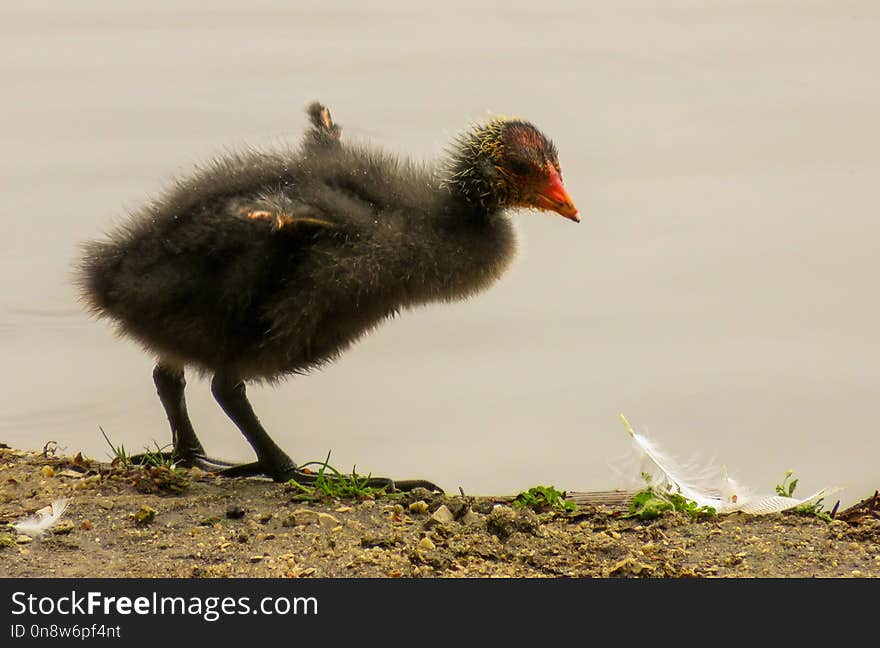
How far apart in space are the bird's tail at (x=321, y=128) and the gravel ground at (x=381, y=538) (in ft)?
3.25

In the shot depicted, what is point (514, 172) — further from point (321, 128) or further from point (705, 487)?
point (705, 487)

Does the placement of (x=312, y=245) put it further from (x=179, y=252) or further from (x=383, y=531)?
(x=383, y=531)

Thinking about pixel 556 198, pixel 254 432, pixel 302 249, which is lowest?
pixel 254 432

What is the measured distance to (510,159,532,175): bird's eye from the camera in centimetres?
357

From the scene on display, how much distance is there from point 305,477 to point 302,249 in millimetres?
690

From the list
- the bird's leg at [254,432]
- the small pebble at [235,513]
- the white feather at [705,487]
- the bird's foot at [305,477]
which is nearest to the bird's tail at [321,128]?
the bird's leg at [254,432]

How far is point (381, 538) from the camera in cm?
Answer: 318

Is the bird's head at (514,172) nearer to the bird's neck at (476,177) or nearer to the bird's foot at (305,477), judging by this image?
the bird's neck at (476,177)

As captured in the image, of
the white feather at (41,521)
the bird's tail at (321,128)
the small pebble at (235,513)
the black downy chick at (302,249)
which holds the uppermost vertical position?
the bird's tail at (321,128)

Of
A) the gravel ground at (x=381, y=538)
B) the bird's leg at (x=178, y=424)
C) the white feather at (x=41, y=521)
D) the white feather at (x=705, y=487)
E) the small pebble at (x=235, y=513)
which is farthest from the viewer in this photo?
the bird's leg at (x=178, y=424)

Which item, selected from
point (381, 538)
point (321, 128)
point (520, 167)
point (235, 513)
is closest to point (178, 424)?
point (235, 513)

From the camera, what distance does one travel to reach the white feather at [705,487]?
3502 millimetres

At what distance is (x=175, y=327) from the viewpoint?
3.54 meters

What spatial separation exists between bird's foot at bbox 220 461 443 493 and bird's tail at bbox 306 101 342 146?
0.94m
